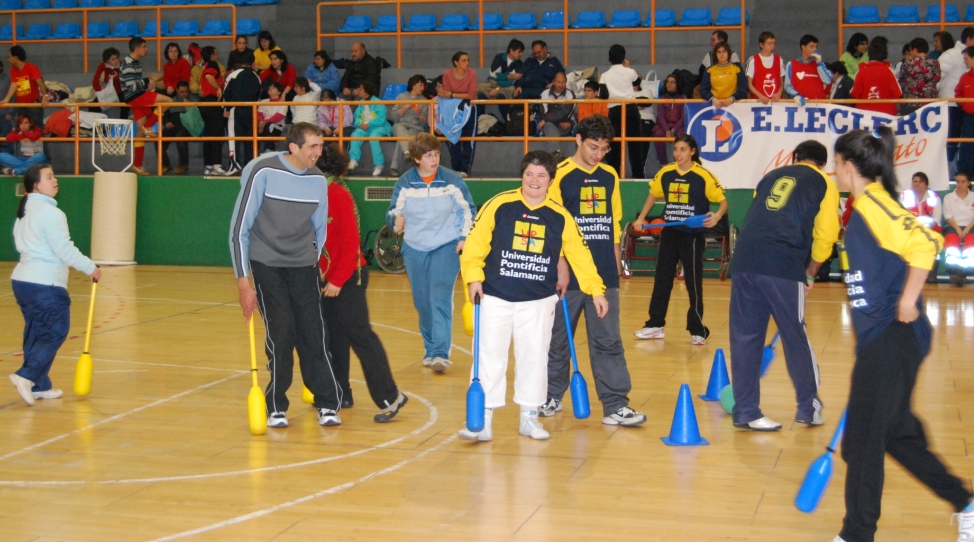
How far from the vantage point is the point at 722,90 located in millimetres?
15320

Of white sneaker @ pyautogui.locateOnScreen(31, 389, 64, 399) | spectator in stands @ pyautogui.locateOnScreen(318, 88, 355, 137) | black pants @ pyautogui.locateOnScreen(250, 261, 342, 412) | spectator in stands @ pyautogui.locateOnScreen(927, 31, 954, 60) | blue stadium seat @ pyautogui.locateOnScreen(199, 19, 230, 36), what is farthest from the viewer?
blue stadium seat @ pyautogui.locateOnScreen(199, 19, 230, 36)

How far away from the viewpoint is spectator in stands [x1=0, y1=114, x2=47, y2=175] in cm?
1838

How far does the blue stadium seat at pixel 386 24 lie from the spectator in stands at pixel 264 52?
291 cm

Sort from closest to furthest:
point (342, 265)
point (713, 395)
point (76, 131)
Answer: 1. point (342, 265)
2. point (713, 395)
3. point (76, 131)

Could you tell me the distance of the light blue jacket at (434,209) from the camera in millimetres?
8836

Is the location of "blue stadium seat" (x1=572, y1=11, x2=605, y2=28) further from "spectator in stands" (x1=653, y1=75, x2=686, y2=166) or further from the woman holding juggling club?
the woman holding juggling club

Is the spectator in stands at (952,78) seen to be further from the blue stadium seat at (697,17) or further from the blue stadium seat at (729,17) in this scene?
the blue stadium seat at (697,17)

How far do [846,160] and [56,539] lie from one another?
388cm

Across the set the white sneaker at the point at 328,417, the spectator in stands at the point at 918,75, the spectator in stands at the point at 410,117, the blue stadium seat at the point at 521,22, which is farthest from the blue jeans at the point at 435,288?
the blue stadium seat at the point at 521,22

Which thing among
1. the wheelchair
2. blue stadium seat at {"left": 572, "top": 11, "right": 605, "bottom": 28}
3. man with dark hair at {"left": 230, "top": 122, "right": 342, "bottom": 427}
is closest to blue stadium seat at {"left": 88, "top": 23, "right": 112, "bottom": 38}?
blue stadium seat at {"left": 572, "top": 11, "right": 605, "bottom": 28}

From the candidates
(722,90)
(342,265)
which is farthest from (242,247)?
(722,90)

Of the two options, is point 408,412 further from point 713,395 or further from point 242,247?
point 713,395

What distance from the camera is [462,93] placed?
54.6 ft

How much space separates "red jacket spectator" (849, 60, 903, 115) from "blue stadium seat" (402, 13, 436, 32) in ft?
29.1
